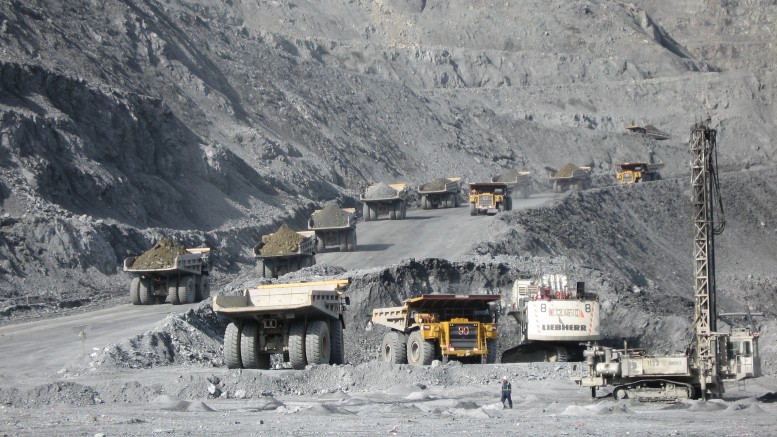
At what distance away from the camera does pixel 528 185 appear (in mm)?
77938

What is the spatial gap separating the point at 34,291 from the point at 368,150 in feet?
138

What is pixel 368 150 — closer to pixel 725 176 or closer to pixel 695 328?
pixel 725 176

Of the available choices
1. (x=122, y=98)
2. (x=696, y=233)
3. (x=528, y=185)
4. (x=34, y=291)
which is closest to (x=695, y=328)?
(x=696, y=233)

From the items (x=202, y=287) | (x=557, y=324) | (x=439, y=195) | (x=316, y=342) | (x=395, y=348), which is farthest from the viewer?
(x=439, y=195)

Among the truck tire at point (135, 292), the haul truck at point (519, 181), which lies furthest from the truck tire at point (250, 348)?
the haul truck at point (519, 181)

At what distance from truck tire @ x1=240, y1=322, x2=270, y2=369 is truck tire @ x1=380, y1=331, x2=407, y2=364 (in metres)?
3.67

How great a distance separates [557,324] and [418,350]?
353cm

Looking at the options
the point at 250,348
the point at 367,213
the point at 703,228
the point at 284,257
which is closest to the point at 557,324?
the point at 703,228

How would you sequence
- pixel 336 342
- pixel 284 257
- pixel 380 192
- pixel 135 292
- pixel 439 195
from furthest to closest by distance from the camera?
1. pixel 439 195
2. pixel 380 192
3. pixel 284 257
4. pixel 135 292
5. pixel 336 342

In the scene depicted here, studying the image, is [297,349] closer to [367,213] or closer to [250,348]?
[250,348]

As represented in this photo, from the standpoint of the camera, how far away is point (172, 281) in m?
40.2

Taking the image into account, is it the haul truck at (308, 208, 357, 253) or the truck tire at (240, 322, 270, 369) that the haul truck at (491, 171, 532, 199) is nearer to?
the haul truck at (308, 208, 357, 253)

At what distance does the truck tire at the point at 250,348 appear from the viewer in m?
27.7

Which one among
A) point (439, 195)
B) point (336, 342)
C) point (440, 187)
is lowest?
point (336, 342)
